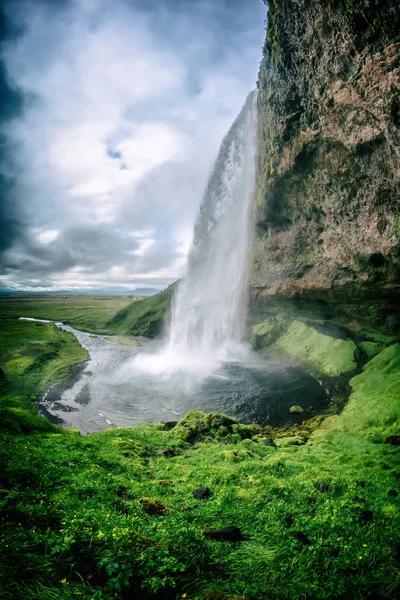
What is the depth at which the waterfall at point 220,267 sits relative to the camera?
152 feet

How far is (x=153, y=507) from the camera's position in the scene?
7445 millimetres

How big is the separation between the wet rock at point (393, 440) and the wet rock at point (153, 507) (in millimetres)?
14263

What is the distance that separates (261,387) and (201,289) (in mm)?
32589

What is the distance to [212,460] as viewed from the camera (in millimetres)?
13609

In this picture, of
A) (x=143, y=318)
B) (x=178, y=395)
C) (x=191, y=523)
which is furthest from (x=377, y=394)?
(x=143, y=318)

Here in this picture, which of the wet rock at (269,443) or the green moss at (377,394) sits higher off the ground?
the green moss at (377,394)

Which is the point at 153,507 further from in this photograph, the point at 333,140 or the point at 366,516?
the point at 333,140

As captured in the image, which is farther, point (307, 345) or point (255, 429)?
point (307, 345)

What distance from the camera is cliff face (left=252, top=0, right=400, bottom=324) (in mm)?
16312

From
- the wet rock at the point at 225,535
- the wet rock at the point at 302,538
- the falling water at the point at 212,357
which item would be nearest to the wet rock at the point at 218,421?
the falling water at the point at 212,357

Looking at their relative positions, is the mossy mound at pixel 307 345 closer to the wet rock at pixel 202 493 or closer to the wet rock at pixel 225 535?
the wet rock at pixel 202 493

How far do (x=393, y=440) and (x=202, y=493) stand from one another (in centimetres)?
1284

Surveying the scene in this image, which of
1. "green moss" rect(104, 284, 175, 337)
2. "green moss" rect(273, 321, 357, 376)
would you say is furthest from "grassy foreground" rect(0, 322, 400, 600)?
"green moss" rect(104, 284, 175, 337)

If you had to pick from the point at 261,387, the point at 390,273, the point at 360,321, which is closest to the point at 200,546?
the point at 390,273
